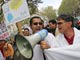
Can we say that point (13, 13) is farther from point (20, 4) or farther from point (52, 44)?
point (52, 44)

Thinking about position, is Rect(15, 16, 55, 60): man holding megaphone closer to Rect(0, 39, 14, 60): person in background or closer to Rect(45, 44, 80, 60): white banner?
Rect(45, 44, 80, 60): white banner

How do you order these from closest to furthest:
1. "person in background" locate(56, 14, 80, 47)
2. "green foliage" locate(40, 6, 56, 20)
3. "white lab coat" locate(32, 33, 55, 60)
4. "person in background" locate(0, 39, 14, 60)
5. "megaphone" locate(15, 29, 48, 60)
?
"megaphone" locate(15, 29, 48, 60)
"white lab coat" locate(32, 33, 55, 60)
"person in background" locate(56, 14, 80, 47)
"person in background" locate(0, 39, 14, 60)
"green foliage" locate(40, 6, 56, 20)

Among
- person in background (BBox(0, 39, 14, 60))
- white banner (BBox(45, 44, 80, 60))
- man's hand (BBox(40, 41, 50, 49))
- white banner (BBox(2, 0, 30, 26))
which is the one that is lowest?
person in background (BBox(0, 39, 14, 60))

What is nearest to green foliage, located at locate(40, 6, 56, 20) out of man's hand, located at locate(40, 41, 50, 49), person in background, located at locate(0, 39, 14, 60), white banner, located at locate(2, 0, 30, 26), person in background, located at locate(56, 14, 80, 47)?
person in background, located at locate(0, 39, 14, 60)

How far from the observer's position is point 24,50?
338 cm

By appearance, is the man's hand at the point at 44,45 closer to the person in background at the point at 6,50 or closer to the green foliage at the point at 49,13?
the person in background at the point at 6,50

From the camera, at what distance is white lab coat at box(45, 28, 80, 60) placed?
3.53 meters

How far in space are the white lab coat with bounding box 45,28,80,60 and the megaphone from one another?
0.27 m

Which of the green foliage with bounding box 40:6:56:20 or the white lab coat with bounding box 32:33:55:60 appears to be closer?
the white lab coat with bounding box 32:33:55:60

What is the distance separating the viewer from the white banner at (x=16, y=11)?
5781mm

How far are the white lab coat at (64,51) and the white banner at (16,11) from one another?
2.01 meters

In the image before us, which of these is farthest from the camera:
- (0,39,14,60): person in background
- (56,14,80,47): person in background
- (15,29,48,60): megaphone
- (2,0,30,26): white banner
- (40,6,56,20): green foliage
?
(40,6,56,20): green foliage

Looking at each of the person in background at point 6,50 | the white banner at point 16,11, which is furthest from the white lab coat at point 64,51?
the person in background at point 6,50

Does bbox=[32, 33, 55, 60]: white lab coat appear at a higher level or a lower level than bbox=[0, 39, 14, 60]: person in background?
higher
